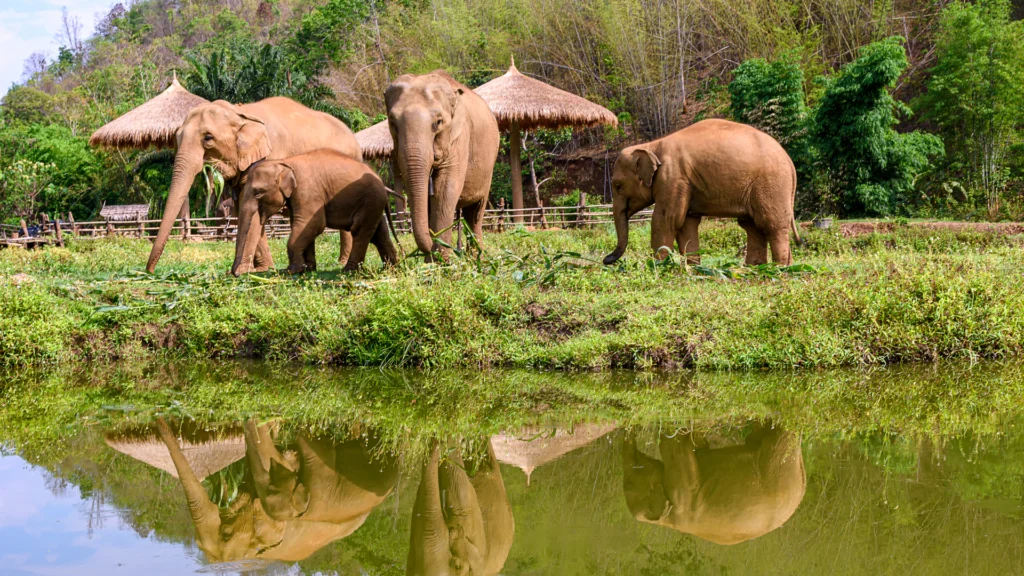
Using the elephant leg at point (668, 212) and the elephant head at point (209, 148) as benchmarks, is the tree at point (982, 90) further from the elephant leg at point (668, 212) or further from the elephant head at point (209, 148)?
the elephant head at point (209, 148)

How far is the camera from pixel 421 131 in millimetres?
8477

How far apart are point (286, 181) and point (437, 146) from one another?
1622 millimetres

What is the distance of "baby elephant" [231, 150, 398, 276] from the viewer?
9195 millimetres

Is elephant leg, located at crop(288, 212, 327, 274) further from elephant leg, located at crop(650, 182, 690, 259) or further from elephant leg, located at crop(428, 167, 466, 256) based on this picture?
elephant leg, located at crop(650, 182, 690, 259)

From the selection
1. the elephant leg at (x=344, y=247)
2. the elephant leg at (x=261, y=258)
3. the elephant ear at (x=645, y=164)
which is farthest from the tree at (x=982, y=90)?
the elephant leg at (x=261, y=258)

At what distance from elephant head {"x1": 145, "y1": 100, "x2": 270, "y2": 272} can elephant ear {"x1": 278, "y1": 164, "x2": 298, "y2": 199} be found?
717mm

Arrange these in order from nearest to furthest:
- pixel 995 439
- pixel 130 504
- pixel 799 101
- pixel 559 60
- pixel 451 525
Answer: pixel 451 525 < pixel 130 504 < pixel 995 439 < pixel 799 101 < pixel 559 60

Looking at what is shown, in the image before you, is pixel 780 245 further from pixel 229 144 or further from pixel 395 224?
pixel 395 224

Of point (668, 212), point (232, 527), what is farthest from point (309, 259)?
point (232, 527)

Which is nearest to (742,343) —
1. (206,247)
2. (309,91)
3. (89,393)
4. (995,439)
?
(995,439)

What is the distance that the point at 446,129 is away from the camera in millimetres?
8875

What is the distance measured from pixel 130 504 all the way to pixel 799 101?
18992mm

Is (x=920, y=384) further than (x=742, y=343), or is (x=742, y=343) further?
(x=742, y=343)

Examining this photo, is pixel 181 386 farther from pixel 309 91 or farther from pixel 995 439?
pixel 309 91
